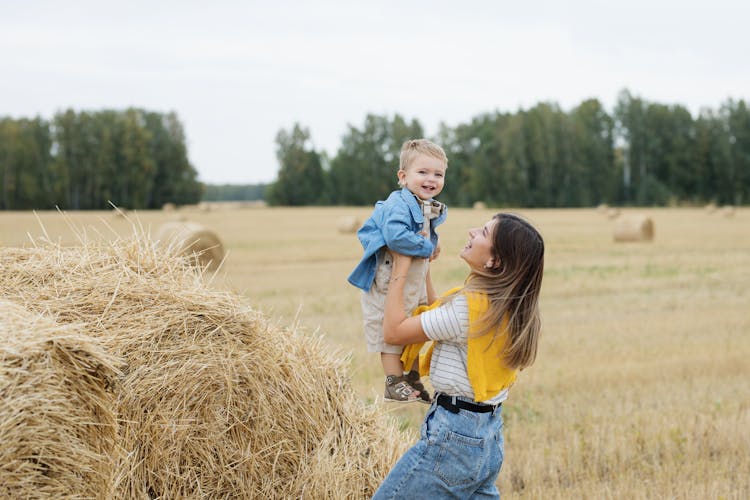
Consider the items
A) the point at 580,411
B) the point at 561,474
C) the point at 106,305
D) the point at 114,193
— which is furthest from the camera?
the point at 114,193

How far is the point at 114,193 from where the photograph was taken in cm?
6900

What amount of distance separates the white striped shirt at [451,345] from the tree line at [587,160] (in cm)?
6607

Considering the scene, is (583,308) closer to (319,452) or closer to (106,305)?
(319,452)

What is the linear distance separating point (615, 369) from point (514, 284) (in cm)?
509

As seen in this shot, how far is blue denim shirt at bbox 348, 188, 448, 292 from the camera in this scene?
299 centimetres

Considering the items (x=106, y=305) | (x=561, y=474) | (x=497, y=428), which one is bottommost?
(x=561, y=474)

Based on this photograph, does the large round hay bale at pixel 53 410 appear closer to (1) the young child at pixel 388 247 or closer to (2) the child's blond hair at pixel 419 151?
(1) the young child at pixel 388 247

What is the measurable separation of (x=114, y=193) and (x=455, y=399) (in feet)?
230

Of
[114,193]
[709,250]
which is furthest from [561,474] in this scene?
[114,193]

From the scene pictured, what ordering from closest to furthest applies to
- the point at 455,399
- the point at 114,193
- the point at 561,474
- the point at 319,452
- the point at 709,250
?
the point at 455,399, the point at 319,452, the point at 561,474, the point at 709,250, the point at 114,193

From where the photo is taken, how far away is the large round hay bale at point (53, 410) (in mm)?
2572

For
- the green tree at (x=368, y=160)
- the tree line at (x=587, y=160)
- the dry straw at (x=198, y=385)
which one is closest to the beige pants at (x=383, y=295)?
the dry straw at (x=198, y=385)

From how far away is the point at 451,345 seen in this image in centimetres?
306

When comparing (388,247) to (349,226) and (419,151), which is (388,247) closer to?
(419,151)
